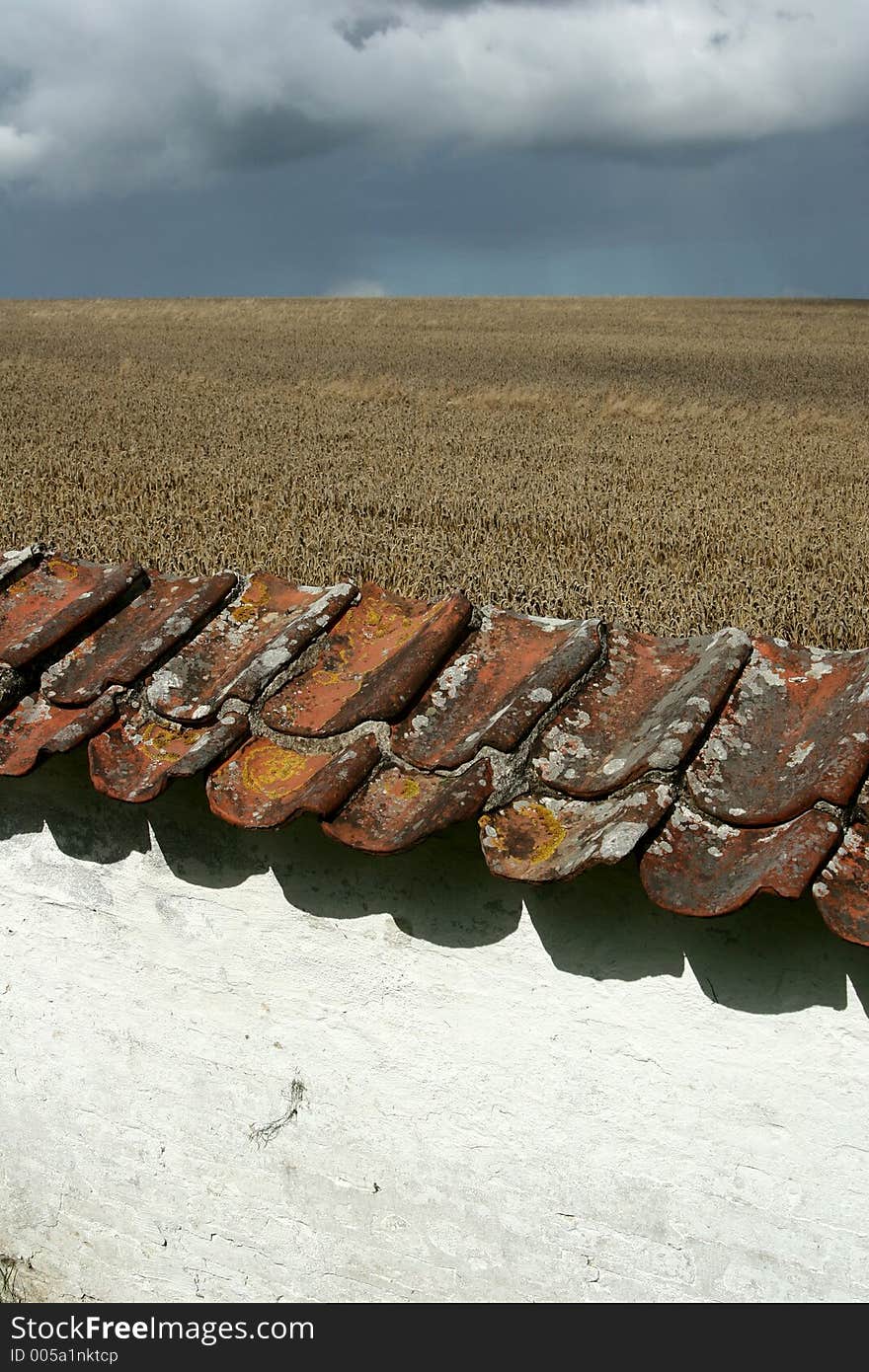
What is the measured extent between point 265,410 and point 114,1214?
480 cm

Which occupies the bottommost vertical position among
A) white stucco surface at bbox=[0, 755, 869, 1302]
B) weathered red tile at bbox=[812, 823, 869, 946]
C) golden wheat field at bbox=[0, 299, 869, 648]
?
white stucco surface at bbox=[0, 755, 869, 1302]

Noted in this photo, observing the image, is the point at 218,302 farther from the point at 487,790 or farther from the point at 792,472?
the point at 487,790

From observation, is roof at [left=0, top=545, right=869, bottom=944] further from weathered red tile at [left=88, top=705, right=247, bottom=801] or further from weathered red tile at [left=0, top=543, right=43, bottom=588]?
weathered red tile at [left=0, top=543, right=43, bottom=588]

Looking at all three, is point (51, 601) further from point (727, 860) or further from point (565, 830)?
point (727, 860)

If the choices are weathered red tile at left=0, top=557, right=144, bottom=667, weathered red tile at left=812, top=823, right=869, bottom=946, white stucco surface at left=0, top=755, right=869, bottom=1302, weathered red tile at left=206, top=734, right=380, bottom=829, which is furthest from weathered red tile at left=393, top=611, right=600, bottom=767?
weathered red tile at left=0, top=557, right=144, bottom=667

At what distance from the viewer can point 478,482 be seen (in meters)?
4.41

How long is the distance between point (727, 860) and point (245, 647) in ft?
4.51

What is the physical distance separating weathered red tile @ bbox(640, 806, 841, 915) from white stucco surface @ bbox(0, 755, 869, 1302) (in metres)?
0.21

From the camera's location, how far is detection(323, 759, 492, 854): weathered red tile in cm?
225

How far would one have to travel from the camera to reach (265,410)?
670cm

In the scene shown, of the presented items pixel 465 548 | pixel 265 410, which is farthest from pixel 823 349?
pixel 465 548

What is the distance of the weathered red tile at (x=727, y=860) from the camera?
2.01 meters

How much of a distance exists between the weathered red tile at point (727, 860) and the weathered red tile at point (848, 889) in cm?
4

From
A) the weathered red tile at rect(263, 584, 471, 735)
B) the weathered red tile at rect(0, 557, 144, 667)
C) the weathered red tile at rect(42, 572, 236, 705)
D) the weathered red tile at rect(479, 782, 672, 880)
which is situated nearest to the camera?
the weathered red tile at rect(479, 782, 672, 880)
